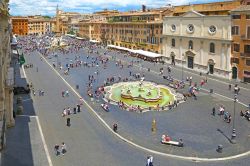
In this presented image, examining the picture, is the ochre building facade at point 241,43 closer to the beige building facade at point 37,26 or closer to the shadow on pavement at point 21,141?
the shadow on pavement at point 21,141

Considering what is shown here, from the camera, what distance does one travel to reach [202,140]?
2595 cm

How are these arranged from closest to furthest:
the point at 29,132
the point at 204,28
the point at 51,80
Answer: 1. the point at 29,132
2. the point at 51,80
3. the point at 204,28

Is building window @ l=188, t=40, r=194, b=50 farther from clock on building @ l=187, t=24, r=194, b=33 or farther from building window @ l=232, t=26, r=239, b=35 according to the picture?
building window @ l=232, t=26, r=239, b=35

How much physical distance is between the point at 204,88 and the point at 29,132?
25710mm

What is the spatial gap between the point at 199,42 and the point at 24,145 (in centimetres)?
3934

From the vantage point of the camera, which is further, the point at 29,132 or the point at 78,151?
the point at 29,132

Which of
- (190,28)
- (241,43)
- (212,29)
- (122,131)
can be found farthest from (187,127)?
(190,28)

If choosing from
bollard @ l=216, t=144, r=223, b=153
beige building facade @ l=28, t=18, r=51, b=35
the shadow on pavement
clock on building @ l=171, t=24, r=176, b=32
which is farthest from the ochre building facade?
beige building facade @ l=28, t=18, r=51, b=35

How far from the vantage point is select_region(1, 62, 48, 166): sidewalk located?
21.2 meters

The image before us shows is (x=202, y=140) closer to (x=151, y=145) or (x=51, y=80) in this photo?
(x=151, y=145)

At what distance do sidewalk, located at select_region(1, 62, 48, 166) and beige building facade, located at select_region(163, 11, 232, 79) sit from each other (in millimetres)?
31182

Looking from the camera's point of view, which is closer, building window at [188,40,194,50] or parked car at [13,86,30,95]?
parked car at [13,86,30,95]

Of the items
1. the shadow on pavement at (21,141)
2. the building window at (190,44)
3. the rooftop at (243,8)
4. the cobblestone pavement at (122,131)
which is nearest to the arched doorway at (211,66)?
the building window at (190,44)

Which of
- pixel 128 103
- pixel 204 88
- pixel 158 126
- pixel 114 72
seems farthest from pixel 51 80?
pixel 158 126
